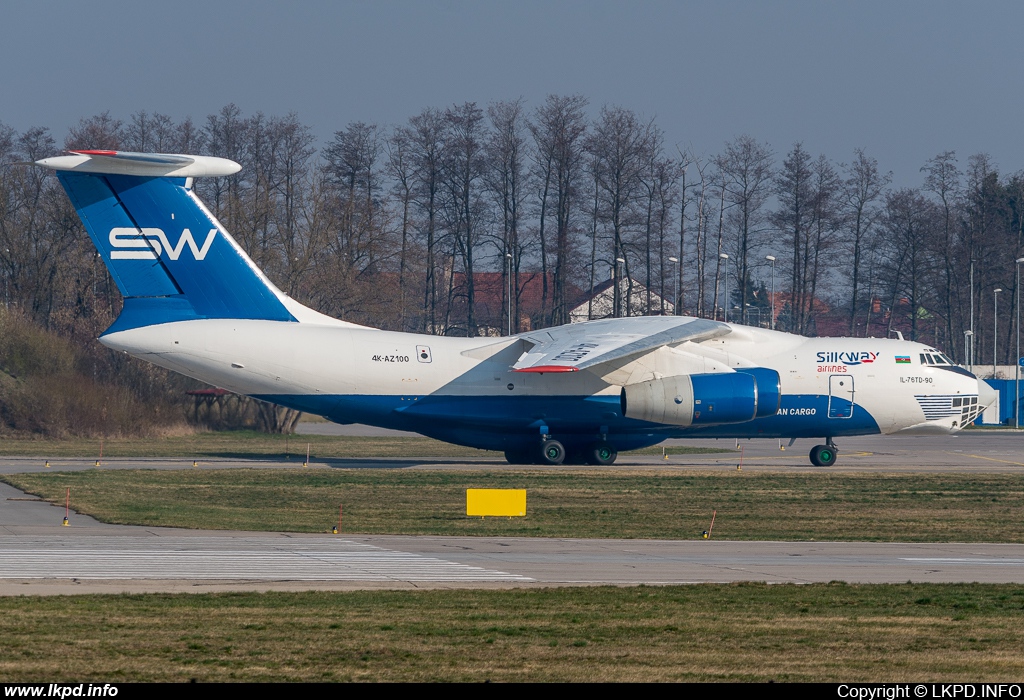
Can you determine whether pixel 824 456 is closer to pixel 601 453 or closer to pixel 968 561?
pixel 601 453

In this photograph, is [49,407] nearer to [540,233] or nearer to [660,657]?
[540,233]

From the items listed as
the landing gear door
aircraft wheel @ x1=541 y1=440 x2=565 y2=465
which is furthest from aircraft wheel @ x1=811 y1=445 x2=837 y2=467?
aircraft wheel @ x1=541 y1=440 x2=565 y2=465

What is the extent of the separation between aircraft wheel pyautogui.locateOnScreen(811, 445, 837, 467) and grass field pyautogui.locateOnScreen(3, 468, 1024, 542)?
3.71 m

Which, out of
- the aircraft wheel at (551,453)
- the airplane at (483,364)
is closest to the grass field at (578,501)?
the aircraft wheel at (551,453)

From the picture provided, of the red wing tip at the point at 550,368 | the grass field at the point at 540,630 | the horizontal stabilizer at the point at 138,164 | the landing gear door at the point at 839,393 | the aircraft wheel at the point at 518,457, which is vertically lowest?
the grass field at the point at 540,630

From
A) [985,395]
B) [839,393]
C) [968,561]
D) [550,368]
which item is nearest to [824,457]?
[839,393]

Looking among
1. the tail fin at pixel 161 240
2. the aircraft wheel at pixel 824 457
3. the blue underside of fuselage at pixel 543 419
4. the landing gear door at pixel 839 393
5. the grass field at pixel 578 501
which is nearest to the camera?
the grass field at pixel 578 501

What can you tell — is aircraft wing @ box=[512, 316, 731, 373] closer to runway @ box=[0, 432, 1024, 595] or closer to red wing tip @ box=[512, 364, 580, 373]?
red wing tip @ box=[512, 364, 580, 373]

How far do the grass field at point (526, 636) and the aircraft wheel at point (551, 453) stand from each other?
758 inches

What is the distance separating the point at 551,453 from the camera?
108 ft

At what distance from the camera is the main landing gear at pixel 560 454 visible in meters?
33.0

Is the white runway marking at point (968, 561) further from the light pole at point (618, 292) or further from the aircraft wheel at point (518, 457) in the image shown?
the light pole at point (618, 292)

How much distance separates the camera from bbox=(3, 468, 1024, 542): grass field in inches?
805

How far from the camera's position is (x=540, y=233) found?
64.8 meters
